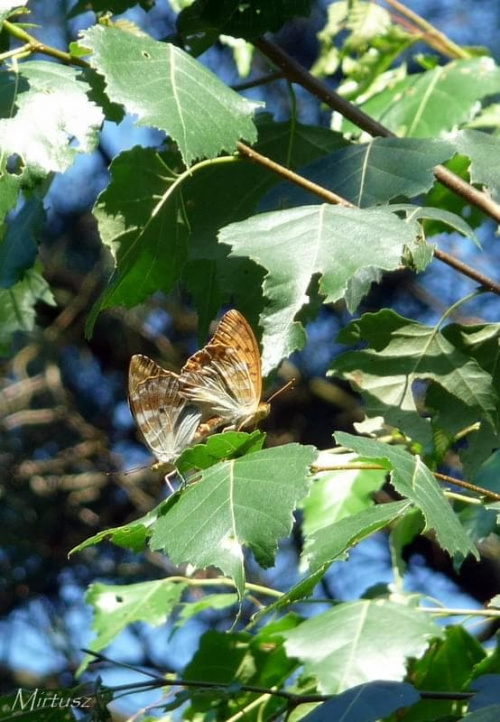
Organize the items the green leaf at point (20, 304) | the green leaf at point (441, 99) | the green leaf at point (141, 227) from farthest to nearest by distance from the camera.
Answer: the green leaf at point (441, 99)
the green leaf at point (20, 304)
the green leaf at point (141, 227)

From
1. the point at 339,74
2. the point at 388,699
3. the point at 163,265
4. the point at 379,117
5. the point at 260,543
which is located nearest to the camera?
the point at 260,543

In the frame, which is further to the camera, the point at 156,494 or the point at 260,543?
the point at 156,494

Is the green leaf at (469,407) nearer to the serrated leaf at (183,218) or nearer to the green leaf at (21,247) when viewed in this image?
the serrated leaf at (183,218)

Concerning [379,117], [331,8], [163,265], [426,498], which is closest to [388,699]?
[426,498]

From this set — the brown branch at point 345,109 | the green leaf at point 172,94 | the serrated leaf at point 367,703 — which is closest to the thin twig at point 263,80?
the brown branch at point 345,109

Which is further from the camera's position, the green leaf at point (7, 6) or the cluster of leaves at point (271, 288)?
the green leaf at point (7, 6)

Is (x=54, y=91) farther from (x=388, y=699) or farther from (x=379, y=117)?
(x=379, y=117)
